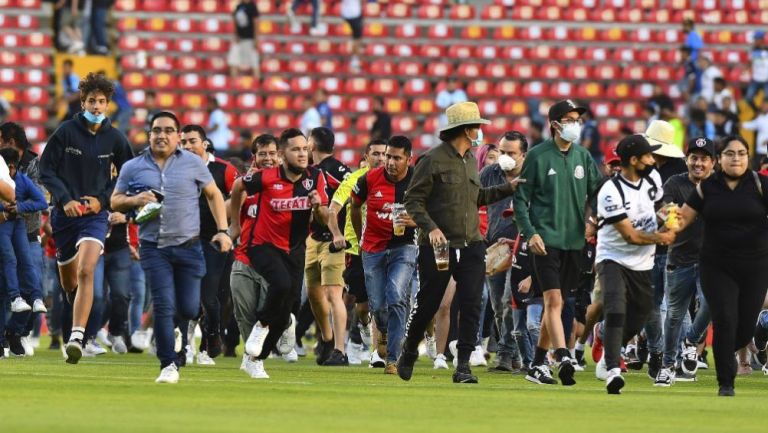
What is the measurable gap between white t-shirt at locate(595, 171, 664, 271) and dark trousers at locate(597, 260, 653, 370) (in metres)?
0.07

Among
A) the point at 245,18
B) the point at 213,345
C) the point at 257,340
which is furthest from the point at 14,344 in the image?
the point at 245,18

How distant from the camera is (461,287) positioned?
1415 cm

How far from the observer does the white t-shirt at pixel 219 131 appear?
109 ft

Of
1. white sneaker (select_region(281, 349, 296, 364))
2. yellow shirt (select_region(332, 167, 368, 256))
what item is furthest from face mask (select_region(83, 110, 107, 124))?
white sneaker (select_region(281, 349, 296, 364))

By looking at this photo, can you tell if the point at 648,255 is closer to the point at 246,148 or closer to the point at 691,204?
the point at 691,204

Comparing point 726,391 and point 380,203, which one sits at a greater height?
point 380,203

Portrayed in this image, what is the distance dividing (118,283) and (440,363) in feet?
12.6

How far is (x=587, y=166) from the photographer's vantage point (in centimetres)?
1455

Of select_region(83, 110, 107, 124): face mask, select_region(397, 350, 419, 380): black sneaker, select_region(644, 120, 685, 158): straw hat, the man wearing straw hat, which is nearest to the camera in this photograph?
the man wearing straw hat

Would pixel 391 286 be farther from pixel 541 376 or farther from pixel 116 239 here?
pixel 116 239

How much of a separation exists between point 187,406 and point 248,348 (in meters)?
3.17

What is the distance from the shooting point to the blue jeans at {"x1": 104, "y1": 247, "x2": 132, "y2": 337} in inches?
741

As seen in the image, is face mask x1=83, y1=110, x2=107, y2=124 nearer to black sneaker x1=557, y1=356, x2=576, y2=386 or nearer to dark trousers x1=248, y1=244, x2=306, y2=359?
dark trousers x1=248, y1=244, x2=306, y2=359

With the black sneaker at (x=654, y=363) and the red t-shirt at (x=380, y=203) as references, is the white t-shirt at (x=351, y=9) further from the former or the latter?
the black sneaker at (x=654, y=363)
